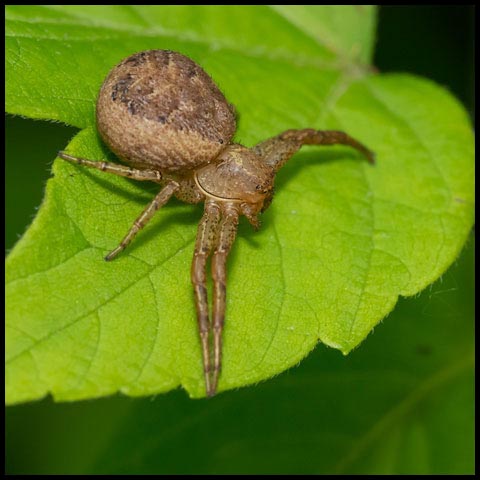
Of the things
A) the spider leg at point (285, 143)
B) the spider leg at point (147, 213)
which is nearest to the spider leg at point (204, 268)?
the spider leg at point (147, 213)

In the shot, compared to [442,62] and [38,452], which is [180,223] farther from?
[442,62]

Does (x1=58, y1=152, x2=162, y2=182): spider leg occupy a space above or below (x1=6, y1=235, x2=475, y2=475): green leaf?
above

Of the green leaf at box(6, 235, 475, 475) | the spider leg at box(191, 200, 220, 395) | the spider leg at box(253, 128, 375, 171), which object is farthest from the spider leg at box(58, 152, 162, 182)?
the green leaf at box(6, 235, 475, 475)

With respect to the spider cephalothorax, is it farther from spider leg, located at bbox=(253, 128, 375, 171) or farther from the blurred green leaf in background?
the blurred green leaf in background

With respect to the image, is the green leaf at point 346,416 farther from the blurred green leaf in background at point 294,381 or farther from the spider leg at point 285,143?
the spider leg at point 285,143

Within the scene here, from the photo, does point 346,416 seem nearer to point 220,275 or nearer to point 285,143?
point 220,275

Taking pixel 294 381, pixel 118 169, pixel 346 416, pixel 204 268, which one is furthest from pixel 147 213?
pixel 346 416

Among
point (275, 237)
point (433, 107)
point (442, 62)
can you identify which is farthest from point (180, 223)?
point (442, 62)
